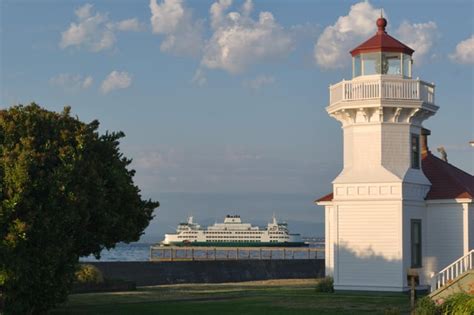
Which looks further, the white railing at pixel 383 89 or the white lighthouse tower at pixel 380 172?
the white railing at pixel 383 89

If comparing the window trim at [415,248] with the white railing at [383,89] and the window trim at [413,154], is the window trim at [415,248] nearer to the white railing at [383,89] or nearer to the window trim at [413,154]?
the window trim at [413,154]

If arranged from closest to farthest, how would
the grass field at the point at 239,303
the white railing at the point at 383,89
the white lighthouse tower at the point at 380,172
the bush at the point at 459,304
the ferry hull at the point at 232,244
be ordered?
the bush at the point at 459,304, the grass field at the point at 239,303, the white lighthouse tower at the point at 380,172, the white railing at the point at 383,89, the ferry hull at the point at 232,244

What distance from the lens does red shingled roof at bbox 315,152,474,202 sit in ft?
115

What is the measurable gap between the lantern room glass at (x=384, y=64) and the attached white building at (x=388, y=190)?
0.14 feet

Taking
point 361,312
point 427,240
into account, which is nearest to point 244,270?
point 427,240

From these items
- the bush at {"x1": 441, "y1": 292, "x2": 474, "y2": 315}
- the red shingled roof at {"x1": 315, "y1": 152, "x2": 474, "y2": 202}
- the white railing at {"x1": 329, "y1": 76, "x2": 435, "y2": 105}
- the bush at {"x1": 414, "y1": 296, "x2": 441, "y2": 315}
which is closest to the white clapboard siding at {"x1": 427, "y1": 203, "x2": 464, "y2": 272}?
the red shingled roof at {"x1": 315, "y1": 152, "x2": 474, "y2": 202}

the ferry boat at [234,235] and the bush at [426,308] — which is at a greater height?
the ferry boat at [234,235]

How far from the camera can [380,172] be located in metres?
34.3

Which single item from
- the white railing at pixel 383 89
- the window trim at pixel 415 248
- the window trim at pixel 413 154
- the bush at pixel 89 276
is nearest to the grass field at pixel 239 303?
the window trim at pixel 415 248

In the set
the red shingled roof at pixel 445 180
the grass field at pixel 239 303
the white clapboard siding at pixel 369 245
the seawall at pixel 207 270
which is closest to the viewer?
the grass field at pixel 239 303

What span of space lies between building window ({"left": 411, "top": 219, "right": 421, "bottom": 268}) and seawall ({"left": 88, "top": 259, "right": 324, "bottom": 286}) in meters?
19.0

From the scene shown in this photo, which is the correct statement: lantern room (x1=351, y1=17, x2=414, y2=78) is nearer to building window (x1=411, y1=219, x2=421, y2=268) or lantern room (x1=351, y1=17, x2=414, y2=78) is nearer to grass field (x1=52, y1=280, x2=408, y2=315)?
building window (x1=411, y1=219, x2=421, y2=268)

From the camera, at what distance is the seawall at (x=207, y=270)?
4941cm

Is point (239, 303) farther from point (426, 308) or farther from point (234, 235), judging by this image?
point (234, 235)
